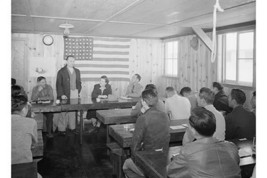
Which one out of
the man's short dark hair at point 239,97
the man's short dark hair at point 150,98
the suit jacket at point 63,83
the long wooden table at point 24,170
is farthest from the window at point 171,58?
the long wooden table at point 24,170

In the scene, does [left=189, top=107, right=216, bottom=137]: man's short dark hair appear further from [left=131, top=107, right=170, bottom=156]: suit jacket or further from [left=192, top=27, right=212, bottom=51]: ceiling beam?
→ [left=192, top=27, right=212, bottom=51]: ceiling beam

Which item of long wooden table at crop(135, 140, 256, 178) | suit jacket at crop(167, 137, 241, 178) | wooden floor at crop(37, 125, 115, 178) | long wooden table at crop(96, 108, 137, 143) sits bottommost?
wooden floor at crop(37, 125, 115, 178)

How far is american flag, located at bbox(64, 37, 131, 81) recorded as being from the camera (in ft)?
24.8

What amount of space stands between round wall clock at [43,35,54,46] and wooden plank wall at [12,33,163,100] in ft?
0.27

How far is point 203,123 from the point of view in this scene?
1.97 m

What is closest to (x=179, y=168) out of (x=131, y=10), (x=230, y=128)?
(x=230, y=128)

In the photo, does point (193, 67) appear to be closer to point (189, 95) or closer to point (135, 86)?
point (135, 86)

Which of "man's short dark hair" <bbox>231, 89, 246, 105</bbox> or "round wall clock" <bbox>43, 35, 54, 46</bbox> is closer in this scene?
"man's short dark hair" <bbox>231, 89, 246, 105</bbox>

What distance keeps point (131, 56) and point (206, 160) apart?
6.72m

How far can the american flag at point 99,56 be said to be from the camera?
756 cm

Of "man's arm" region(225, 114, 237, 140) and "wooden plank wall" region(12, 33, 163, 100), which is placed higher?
"wooden plank wall" region(12, 33, 163, 100)

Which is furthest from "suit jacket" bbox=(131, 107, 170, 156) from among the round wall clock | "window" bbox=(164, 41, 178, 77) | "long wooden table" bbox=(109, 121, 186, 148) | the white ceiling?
the round wall clock

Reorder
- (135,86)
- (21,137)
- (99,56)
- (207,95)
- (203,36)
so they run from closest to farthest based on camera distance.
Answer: (21,137), (207,95), (203,36), (135,86), (99,56)
